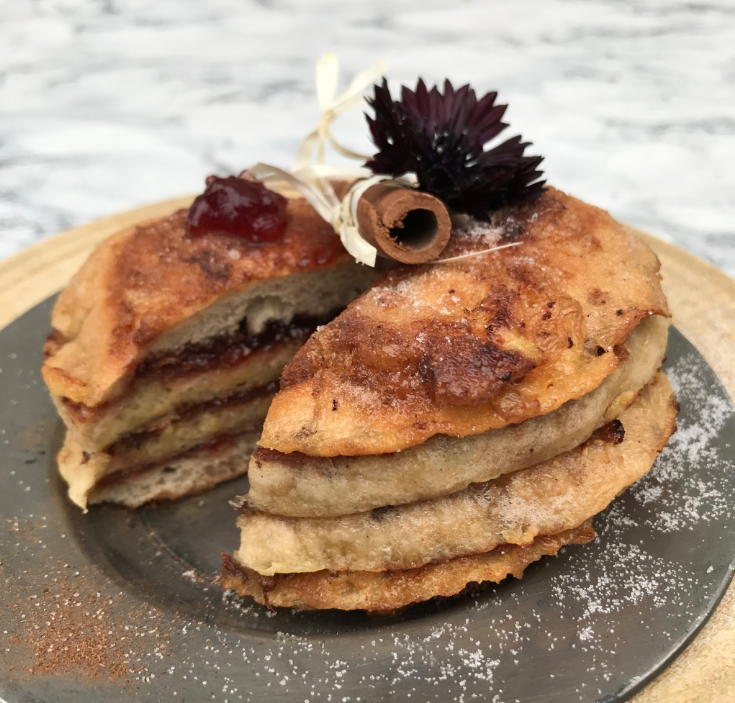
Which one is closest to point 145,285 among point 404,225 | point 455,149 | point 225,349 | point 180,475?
point 225,349

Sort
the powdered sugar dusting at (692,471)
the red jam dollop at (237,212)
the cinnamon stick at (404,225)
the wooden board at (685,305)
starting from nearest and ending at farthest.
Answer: the wooden board at (685,305) < the powdered sugar dusting at (692,471) < the cinnamon stick at (404,225) < the red jam dollop at (237,212)

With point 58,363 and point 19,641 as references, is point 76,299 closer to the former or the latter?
point 58,363

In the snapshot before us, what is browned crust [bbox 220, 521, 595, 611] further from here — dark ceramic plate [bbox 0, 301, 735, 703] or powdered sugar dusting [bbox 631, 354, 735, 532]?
powdered sugar dusting [bbox 631, 354, 735, 532]

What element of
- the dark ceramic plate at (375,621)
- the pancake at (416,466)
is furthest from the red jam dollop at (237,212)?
the dark ceramic plate at (375,621)

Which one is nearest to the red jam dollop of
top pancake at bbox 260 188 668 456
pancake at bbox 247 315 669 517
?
top pancake at bbox 260 188 668 456

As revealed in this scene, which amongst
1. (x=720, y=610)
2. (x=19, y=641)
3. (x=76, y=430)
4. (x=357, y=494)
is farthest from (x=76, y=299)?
(x=720, y=610)

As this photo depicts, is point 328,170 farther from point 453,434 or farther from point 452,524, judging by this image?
point 452,524

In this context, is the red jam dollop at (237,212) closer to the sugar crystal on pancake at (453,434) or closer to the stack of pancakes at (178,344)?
the stack of pancakes at (178,344)
